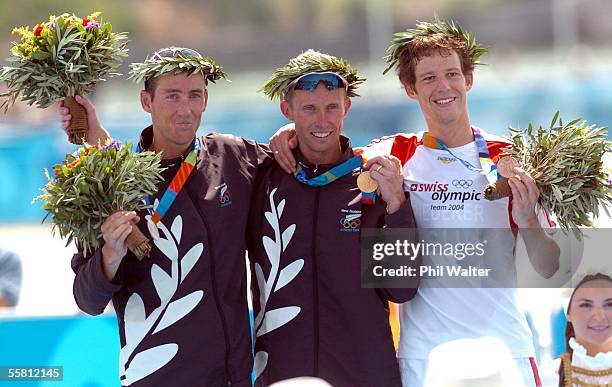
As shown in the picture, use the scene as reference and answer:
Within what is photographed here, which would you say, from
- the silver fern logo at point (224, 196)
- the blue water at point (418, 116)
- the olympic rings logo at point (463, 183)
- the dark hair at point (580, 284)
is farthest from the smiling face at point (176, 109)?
the blue water at point (418, 116)

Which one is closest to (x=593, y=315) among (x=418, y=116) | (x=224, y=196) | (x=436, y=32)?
(x=436, y=32)

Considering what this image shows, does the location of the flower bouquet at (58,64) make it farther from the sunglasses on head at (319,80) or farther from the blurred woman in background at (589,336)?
the blurred woman in background at (589,336)

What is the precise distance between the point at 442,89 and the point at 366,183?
72cm

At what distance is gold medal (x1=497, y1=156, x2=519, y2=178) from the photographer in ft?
16.6

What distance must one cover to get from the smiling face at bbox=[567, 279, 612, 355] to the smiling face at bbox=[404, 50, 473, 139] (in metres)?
1.19

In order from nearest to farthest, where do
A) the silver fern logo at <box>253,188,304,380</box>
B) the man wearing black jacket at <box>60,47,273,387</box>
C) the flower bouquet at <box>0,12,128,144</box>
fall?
the man wearing black jacket at <box>60,47,273,387</box> < the silver fern logo at <box>253,188,304,380</box> < the flower bouquet at <box>0,12,128,144</box>

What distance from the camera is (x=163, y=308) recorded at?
5.27m

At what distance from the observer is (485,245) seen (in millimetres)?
5406

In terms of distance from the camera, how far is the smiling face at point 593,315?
5.12m

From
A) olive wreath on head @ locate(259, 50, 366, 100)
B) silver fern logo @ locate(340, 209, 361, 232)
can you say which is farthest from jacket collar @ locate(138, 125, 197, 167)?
silver fern logo @ locate(340, 209, 361, 232)

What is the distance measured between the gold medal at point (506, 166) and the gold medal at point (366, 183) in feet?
2.25

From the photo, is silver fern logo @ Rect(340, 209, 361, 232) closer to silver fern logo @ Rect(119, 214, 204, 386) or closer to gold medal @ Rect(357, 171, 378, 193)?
gold medal @ Rect(357, 171, 378, 193)

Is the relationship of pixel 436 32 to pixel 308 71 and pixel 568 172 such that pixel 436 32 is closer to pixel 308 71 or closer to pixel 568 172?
pixel 308 71

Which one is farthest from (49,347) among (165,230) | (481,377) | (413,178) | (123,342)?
(481,377)
